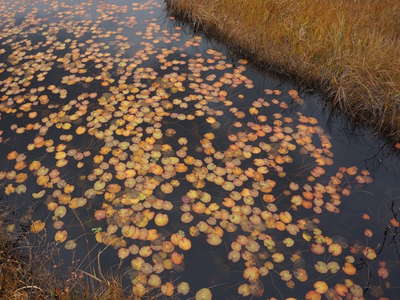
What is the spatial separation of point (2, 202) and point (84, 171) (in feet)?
2.75

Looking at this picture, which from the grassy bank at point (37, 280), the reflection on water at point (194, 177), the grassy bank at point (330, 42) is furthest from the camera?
the grassy bank at point (330, 42)

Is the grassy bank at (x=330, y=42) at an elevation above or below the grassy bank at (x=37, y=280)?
above

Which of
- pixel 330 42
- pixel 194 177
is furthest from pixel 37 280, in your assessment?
pixel 330 42

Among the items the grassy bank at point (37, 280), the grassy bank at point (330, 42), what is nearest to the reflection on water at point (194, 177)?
the grassy bank at point (37, 280)

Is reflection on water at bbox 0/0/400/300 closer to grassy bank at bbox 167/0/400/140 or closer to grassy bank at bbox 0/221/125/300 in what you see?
grassy bank at bbox 0/221/125/300

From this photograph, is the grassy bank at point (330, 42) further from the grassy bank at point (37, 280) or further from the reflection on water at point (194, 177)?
the grassy bank at point (37, 280)

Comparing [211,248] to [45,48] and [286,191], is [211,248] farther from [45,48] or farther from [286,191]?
[45,48]

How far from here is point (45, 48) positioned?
5.66 meters

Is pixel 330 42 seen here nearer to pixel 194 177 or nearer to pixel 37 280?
pixel 194 177

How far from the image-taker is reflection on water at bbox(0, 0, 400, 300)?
2.70 meters

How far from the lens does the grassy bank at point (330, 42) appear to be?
4023 mm

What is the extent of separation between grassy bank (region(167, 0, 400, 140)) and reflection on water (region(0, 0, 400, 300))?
333mm

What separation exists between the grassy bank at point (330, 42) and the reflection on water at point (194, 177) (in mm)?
333

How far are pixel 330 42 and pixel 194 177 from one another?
9.62 feet
